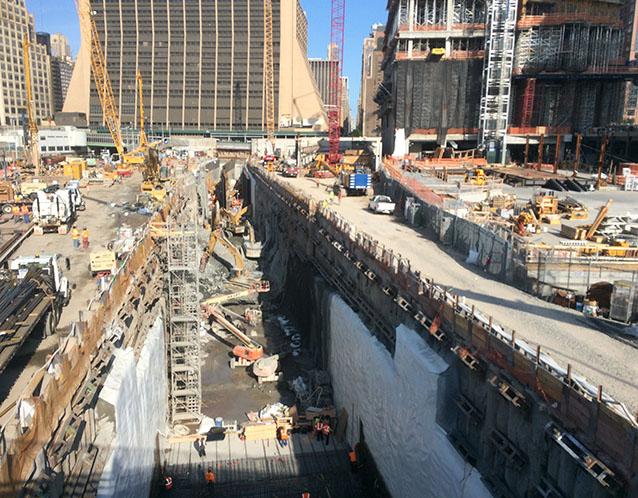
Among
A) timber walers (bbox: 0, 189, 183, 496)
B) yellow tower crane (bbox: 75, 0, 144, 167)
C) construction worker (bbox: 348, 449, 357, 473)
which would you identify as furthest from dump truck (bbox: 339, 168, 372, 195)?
yellow tower crane (bbox: 75, 0, 144, 167)

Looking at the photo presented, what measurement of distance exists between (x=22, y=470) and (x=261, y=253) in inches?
1722

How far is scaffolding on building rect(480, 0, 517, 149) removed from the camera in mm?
70188

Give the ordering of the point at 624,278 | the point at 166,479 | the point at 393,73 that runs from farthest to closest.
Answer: the point at 393,73 < the point at 166,479 < the point at 624,278

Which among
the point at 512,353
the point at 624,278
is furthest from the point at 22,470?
the point at 624,278

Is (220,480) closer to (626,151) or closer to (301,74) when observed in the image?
(626,151)

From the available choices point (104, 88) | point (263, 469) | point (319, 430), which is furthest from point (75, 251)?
point (104, 88)

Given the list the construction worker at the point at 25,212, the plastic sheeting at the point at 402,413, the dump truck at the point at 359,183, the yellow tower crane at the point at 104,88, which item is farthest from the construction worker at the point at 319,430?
the yellow tower crane at the point at 104,88

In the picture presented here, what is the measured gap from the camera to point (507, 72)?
7238 centimetres

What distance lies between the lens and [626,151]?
7069 cm

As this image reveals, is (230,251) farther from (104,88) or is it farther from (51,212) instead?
(104,88)

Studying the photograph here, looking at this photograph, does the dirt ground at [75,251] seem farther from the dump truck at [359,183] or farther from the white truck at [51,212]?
the dump truck at [359,183]

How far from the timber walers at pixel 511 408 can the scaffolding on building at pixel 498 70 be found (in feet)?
198

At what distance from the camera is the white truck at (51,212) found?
105ft

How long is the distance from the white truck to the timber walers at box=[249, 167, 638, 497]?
21948mm
